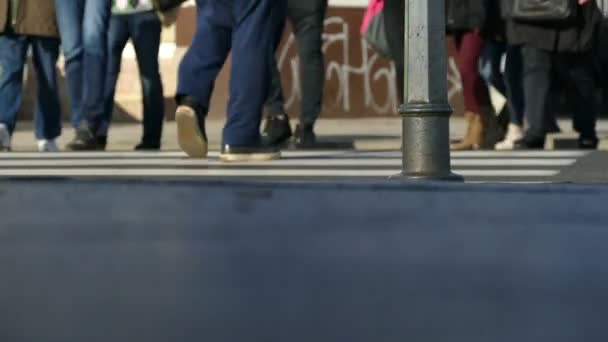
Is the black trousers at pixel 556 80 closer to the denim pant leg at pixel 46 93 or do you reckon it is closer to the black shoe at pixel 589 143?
the black shoe at pixel 589 143

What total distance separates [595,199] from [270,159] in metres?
3.89

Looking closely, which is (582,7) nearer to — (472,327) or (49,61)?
(49,61)

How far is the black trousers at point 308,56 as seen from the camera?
31.1 feet

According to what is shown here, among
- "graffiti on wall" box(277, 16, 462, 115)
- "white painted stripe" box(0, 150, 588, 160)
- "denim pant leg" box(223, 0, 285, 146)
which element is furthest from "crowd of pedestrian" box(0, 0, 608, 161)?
"graffiti on wall" box(277, 16, 462, 115)

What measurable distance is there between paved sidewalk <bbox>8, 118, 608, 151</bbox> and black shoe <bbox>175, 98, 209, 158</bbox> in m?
2.25

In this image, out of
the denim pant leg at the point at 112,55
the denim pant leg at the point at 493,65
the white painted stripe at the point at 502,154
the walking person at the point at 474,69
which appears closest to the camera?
the white painted stripe at the point at 502,154

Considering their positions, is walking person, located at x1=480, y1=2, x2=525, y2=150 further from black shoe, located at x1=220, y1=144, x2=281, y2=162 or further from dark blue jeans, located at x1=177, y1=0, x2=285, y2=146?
dark blue jeans, located at x1=177, y1=0, x2=285, y2=146

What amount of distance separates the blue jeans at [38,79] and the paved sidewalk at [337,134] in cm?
51

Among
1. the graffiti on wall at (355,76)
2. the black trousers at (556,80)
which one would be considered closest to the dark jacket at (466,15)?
the black trousers at (556,80)

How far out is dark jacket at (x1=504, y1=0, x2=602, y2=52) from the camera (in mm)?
9039

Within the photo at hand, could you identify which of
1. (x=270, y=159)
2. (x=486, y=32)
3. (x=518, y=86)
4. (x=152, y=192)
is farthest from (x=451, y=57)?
(x=152, y=192)

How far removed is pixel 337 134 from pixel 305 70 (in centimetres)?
364

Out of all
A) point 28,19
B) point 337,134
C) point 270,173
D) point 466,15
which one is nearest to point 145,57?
point 28,19

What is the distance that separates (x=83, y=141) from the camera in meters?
9.75
